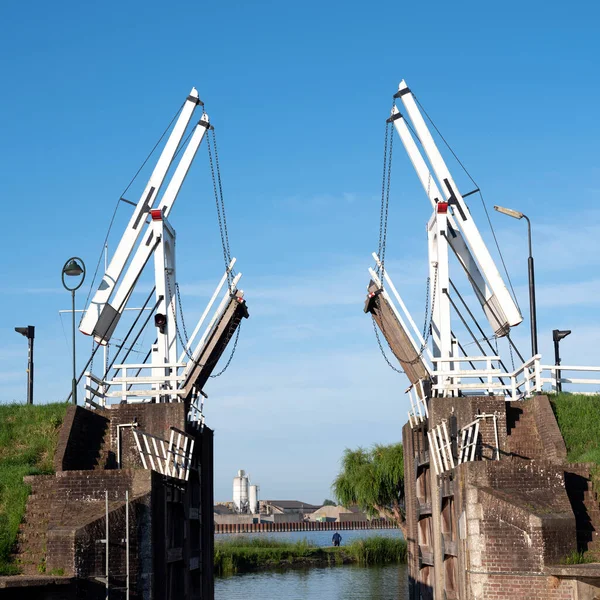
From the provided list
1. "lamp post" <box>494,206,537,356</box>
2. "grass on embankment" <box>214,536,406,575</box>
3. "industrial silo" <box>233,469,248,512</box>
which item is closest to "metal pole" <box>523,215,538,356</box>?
"lamp post" <box>494,206,537,356</box>

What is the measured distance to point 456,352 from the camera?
2398 cm

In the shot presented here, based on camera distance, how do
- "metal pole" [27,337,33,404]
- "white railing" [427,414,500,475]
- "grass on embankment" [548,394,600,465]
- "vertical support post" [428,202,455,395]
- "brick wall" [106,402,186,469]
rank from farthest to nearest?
1. "metal pole" [27,337,33,404]
2. "vertical support post" [428,202,455,395]
3. "brick wall" [106,402,186,469]
4. "grass on embankment" [548,394,600,465]
5. "white railing" [427,414,500,475]

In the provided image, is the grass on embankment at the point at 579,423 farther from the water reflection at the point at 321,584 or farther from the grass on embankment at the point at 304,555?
the grass on embankment at the point at 304,555

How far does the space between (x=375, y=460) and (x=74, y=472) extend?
28.4 metres

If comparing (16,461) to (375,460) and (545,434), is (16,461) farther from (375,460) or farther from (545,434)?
(375,460)

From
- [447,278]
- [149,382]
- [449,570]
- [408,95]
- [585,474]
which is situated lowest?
[449,570]

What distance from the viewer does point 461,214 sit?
24891 mm

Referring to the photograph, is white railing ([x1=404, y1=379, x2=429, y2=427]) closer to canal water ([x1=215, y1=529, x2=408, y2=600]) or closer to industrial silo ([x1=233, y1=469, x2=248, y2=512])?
canal water ([x1=215, y1=529, x2=408, y2=600])

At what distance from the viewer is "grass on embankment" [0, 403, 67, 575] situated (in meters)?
18.8

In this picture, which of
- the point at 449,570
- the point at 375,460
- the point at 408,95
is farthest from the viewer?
the point at 375,460

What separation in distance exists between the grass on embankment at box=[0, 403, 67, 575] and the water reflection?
14.4 meters

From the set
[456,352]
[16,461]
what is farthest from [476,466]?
[16,461]

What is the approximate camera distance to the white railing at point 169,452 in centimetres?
2055

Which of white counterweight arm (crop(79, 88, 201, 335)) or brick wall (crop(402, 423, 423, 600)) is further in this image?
brick wall (crop(402, 423, 423, 600))
